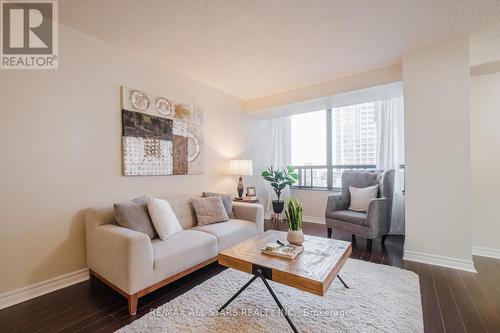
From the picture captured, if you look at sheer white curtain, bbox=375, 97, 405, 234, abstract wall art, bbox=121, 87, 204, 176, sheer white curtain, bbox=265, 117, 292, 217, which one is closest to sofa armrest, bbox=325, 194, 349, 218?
sheer white curtain, bbox=375, 97, 405, 234

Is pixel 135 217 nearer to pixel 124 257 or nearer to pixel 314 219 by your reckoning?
pixel 124 257

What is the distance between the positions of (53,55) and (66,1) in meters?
0.52

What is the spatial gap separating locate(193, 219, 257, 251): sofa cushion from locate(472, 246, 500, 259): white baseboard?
2768 millimetres

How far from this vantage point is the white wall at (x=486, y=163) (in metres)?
2.69

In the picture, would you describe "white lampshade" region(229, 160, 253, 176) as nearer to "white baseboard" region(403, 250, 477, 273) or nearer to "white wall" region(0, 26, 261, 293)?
"white wall" region(0, 26, 261, 293)

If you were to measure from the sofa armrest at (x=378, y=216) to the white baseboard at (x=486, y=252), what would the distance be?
39.7 inches

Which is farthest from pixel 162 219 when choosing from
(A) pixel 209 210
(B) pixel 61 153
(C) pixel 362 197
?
(C) pixel 362 197

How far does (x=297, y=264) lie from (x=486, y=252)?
9.29 ft

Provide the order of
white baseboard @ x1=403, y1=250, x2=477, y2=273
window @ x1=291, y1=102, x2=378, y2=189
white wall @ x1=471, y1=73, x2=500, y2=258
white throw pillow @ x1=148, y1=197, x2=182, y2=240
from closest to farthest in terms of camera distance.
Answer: white throw pillow @ x1=148, y1=197, x2=182, y2=240 → white baseboard @ x1=403, y1=250, x2=477, y2=273 → white wall @ x1=471, y1=73, x2=500, y2=258 → window @ x1=291, y1=102, x2=378, y2=189

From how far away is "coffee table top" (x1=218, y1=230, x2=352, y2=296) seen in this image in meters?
1.35

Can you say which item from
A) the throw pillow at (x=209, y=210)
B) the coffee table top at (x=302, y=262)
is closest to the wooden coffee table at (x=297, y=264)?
the coffee table top at (x=302, y=262)

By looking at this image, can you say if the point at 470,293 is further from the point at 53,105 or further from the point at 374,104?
the point at 53,105

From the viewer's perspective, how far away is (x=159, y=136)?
283cm

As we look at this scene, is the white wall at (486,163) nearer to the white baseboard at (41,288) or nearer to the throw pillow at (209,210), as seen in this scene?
the throw pillow at (209,210)
